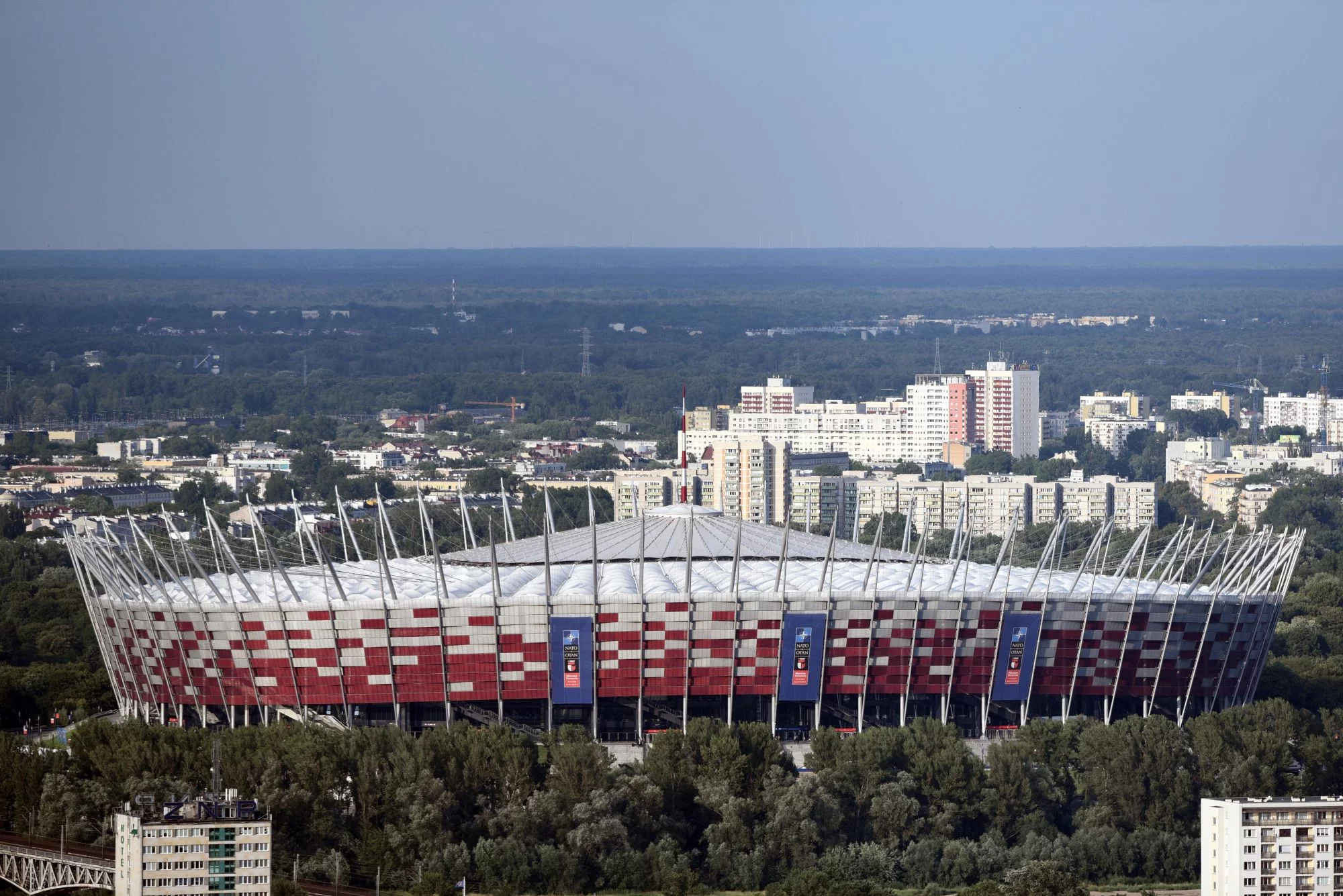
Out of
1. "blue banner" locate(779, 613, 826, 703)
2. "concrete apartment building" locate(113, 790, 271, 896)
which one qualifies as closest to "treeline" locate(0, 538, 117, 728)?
"blue banner" locate(779, 613, 826, 703)

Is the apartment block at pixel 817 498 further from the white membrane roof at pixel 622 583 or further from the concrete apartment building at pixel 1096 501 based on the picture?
the white membrane roof at pixel 622 583

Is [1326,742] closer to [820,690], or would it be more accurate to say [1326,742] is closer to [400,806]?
[820,690]

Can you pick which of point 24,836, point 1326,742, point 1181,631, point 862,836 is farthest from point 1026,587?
point 24,836

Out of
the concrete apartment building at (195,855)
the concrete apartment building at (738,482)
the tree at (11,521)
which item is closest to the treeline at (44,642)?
the tree at (11,521)

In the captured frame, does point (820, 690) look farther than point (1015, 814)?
Yes

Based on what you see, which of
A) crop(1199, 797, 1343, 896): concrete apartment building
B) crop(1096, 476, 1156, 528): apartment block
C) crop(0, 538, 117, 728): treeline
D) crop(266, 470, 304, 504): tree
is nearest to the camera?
crop(1199, 797, 1343, 896): concrete apartment building

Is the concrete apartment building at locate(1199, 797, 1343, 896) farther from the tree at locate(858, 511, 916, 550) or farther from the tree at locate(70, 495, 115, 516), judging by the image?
the tree at locate(70, 495, 115, 516)

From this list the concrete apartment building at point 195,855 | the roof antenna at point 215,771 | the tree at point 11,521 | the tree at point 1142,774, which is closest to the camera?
the concrete apartment building at point 195,855
